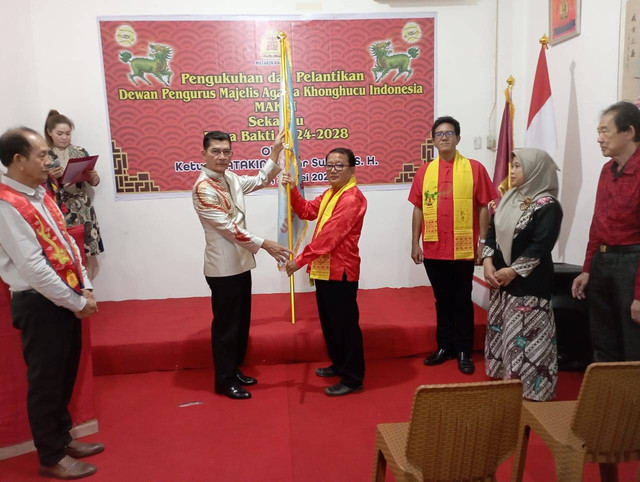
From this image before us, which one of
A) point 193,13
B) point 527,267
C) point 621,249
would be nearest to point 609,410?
point 621,249

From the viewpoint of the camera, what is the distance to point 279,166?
11.4 feet

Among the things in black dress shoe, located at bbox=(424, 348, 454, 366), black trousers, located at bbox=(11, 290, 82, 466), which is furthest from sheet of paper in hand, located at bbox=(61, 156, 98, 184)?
black dress shoe, located at bbox=(424, 348, 454, 366)

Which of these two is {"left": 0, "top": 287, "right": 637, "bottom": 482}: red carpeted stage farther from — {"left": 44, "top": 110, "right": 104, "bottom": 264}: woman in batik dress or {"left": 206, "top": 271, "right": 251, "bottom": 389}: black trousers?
{"left": 44, "top": 110, "right": 104, "bottom": 264}: woman in batik dress

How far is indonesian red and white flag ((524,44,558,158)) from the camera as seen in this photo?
135 inches

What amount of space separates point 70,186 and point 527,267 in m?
3.26

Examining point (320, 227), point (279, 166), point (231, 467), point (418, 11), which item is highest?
point (418, 11)

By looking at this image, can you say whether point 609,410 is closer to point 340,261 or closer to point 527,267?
point 527,267

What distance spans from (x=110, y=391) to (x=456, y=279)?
7.27ft

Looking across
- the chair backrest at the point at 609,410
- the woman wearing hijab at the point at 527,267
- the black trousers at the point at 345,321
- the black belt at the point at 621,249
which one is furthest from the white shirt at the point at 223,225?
the chair backrest at the point at 609,410

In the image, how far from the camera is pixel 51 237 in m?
2.21

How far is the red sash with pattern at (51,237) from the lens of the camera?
6.95 feet

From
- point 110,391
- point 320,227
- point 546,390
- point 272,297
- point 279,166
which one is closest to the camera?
point 546,390

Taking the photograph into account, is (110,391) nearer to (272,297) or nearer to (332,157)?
(272,297)

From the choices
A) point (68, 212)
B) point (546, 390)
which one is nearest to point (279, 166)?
point (68, 212)
